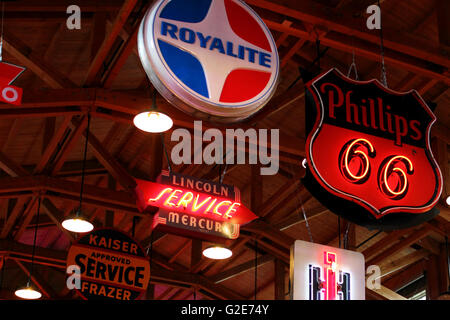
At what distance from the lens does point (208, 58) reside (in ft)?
20.3

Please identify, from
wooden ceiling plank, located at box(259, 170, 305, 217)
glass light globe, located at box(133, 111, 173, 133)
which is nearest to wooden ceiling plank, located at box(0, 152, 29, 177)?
wooden ceiling plank, located at box(259, 170, 305, 217)

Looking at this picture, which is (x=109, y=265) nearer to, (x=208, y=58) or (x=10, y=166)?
(x=10, y=166)

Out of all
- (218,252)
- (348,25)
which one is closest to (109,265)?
(218,252)

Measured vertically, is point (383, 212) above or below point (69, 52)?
below

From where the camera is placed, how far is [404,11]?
11445mm

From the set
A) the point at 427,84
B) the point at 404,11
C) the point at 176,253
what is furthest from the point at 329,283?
the point at 176,253

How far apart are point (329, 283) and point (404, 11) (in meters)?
6.07

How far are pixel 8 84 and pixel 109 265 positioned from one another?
16.2ft

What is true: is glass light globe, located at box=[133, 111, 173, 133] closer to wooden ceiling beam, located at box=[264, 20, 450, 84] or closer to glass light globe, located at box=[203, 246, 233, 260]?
wooden ceiling beam, located at box=[264, 20, 450, 84]

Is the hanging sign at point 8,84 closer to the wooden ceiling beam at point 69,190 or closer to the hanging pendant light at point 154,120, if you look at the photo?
the hanging pendant light at point 154,120

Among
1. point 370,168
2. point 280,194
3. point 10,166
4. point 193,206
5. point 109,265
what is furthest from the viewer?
point 280,194

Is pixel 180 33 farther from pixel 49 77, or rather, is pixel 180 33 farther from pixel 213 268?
pixel 213 268

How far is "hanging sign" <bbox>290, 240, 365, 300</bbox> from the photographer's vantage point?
6.60 meters

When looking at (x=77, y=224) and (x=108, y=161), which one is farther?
(x=108, y=161)
